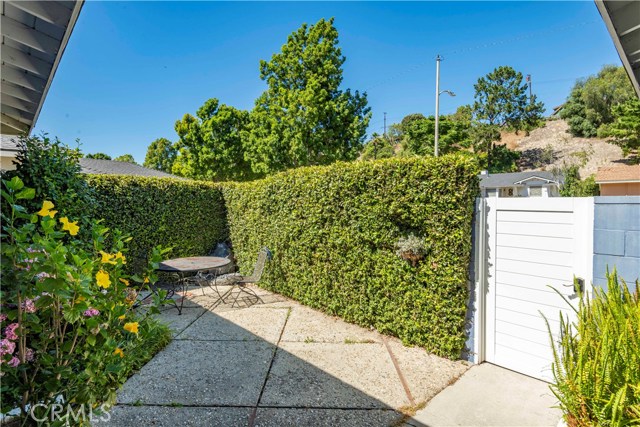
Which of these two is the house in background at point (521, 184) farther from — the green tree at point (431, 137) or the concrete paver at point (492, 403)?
the concrete paver at point (492, 403)

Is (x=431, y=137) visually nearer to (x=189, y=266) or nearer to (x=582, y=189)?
(x=582, y=189)

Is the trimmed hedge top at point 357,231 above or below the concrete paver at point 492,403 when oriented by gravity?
above

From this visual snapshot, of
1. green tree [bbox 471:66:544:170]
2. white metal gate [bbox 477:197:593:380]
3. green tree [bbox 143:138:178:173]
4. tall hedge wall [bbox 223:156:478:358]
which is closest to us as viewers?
white metal gate [bbox 477:197:593:380]

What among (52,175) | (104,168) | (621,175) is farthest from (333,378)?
(621,175)

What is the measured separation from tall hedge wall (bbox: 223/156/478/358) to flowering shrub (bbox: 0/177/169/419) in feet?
10.7

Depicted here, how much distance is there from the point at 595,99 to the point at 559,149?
551cm

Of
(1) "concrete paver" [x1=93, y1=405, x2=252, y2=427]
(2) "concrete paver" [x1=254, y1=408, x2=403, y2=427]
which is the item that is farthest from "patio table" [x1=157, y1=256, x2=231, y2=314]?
(2) "concrete paver" [x1=254, y1=408, x2=403, y2=427]

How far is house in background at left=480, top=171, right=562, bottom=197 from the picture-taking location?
23.5m

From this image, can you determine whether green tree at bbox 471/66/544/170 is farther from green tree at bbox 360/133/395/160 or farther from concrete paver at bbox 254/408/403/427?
concrete paver at bbox 254/408/403/427

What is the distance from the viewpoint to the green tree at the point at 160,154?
3272 cm

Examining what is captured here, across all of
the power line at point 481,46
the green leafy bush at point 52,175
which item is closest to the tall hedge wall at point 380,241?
the green leafy bush at point 52,175

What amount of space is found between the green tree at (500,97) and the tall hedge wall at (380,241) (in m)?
37.0

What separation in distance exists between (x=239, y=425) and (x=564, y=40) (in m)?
11.7

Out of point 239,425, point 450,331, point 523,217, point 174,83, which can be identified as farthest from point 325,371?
point 174,83
